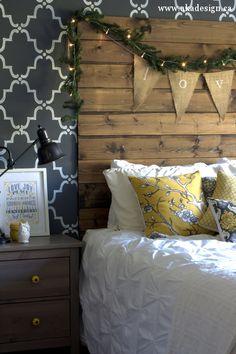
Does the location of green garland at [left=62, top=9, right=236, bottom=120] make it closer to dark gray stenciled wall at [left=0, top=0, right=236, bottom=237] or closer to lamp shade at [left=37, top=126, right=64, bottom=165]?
dark gray stenciled wall at [left=0, top=0, right=236, bottom=237]

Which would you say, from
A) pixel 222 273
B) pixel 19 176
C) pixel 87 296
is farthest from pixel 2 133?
pixel 222 273

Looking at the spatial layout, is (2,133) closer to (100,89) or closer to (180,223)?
(100,89)

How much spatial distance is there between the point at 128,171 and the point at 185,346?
144 centimetres

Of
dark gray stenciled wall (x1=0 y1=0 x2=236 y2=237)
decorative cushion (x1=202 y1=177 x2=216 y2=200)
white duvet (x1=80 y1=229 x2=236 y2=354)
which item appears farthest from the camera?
dark gray stenciled wall (x1=0 y1=0 x2=236 y2=237)

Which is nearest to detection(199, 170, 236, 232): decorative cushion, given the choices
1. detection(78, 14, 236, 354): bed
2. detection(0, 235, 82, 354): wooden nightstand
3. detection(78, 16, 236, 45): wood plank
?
detection(78, 14, 236, 354): bed

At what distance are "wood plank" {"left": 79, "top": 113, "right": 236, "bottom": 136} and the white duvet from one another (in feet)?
1.98

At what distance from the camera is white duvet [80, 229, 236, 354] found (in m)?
1.71

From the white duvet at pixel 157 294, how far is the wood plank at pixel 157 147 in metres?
0.48

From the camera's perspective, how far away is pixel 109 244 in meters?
2.72

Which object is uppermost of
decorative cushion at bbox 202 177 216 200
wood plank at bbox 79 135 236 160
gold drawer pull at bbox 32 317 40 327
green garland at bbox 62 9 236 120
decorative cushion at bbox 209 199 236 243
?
green garland at bbox 62 9 236 120

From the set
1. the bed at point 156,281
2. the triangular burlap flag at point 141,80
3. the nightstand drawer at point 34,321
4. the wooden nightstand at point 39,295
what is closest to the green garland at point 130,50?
the triangular burlap flag at point 141,80

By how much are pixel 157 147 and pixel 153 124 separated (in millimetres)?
138

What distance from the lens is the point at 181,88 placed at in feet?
10.9

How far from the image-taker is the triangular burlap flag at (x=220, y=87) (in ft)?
11.0
